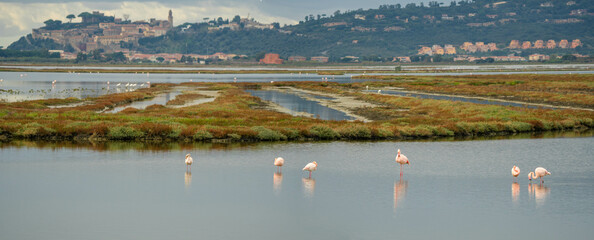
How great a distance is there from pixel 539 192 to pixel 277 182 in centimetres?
976

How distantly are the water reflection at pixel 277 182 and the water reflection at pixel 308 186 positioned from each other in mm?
885

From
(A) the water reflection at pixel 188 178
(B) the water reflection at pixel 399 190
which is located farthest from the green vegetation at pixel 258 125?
(B) the water reflection at pixel 399 190

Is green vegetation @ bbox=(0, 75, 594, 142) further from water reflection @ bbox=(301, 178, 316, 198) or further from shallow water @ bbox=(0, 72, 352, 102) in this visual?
shallow water @ bbox=(0, 72, 352, 102)

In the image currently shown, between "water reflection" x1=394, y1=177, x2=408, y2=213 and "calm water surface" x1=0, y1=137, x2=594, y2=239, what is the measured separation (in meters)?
0.04

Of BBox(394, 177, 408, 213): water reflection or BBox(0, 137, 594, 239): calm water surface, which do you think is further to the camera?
BBox(394, 177, 408, 213): water reflection

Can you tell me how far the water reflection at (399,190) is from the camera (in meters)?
23.1

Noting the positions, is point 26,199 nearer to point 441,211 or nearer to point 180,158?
point 180,158

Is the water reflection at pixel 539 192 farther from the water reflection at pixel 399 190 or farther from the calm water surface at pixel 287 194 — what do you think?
the water reflection at pixel 399 190

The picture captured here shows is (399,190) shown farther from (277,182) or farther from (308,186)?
(277,182)

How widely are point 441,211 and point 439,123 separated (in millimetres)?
24702

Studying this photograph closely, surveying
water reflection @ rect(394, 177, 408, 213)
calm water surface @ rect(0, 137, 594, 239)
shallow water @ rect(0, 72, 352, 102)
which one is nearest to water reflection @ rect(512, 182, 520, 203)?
calm water surface @ rect(0, 137, 594, 239)

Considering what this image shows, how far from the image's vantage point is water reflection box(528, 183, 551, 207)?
23234 millimetres

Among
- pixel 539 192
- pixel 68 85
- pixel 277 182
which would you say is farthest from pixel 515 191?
pixel 68 85

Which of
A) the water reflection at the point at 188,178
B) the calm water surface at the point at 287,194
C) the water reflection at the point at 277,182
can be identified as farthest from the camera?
the water reflection at the point at 188,178
